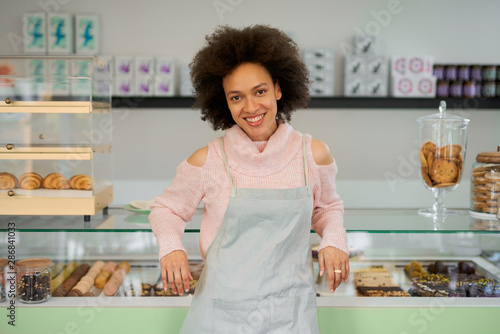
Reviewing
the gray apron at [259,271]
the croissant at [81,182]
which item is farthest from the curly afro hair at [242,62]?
the croissant at [81,182]

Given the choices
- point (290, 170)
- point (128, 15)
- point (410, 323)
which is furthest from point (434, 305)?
point (128, 15)

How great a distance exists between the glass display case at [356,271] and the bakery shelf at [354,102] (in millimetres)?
1847

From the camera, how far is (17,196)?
1.89 meters

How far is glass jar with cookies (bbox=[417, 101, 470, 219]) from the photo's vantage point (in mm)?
1910

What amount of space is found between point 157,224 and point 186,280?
190 mm

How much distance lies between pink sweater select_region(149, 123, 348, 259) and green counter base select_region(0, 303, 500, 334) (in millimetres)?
402

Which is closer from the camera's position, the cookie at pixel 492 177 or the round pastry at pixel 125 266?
the cookie at pixel 492 177

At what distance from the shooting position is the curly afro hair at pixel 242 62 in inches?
59.9

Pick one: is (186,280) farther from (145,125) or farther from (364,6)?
(364,6)

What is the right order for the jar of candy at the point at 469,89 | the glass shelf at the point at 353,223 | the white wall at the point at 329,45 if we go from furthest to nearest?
the white wall at the point at 329,45 < the jar of candy at the point at 469,89 < the glass shelf at the point at 353,223

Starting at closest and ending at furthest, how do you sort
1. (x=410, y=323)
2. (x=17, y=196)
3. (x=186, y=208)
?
(x=186, y=208) → (x=410, y=323) → (x=17, y=196)

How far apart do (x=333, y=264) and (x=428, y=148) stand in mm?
759

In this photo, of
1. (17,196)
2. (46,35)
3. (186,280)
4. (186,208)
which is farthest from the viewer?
(46,35)

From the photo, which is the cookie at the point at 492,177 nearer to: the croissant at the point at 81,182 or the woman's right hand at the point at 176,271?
the woman's right hand at the point at 176,271
